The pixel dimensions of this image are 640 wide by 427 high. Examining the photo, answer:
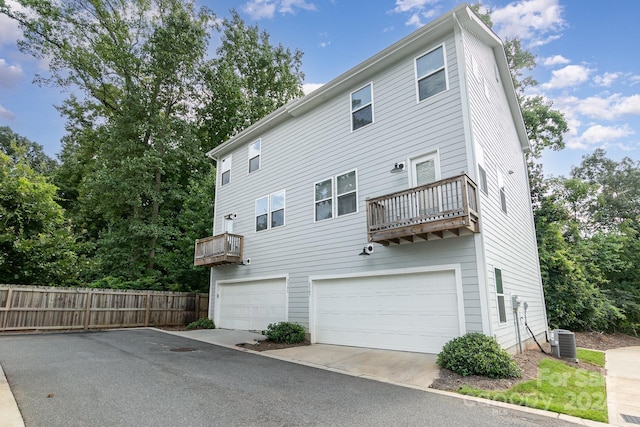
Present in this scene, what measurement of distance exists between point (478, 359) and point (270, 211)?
804 cm

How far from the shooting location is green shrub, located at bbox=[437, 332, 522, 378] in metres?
5.75

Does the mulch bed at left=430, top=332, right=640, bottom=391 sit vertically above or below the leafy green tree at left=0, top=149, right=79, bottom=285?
below

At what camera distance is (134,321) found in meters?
14.2

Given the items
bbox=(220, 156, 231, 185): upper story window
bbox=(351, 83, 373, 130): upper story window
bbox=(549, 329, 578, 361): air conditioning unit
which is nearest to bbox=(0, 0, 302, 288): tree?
bbox=(220, 156, 231, 185): upper story window

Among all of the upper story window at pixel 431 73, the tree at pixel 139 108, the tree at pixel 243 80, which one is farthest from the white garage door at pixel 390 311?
the tree at pixel 243 80

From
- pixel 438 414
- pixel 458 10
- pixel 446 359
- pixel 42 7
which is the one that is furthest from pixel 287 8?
pixel 438 414

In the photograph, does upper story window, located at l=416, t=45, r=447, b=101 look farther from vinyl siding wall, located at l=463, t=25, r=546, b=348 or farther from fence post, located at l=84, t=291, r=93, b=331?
fence post, located at l=84, t=291, r=93, b=331

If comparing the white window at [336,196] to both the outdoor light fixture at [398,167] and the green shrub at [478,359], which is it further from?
the green shrub at [478,359]

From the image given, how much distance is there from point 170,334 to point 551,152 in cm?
2129

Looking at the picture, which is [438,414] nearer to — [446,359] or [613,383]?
[446,359]

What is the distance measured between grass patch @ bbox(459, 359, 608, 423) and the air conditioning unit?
1.98 meters

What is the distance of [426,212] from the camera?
23.0ft

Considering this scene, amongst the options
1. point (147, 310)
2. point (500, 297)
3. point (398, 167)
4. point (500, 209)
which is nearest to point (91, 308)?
point (147, 310)

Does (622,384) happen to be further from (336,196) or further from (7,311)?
(7,311)
